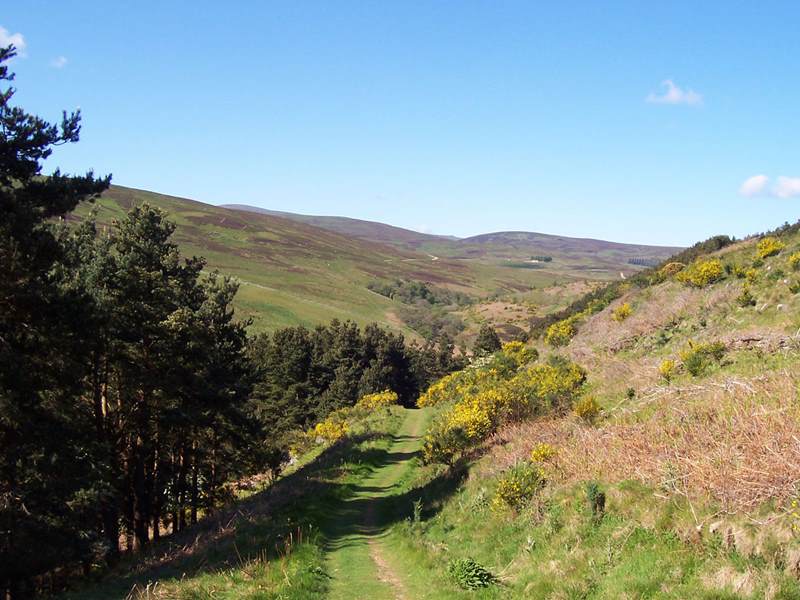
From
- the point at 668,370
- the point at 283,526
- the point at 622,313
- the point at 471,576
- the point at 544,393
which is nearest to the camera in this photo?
the point at 471,576

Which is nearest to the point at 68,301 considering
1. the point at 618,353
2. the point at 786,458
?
the point at 786,458

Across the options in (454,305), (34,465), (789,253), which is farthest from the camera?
(454,305)

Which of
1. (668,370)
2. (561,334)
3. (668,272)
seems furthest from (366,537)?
(668,272)

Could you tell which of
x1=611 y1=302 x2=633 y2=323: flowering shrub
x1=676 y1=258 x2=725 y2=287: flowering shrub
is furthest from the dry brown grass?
x1=611 y1=302 x2=633 y2=323: flowering shrub

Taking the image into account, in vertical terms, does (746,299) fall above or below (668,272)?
below

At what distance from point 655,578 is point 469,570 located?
11.1ft

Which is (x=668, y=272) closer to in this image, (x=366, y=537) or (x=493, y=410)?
(x=493, y=410)

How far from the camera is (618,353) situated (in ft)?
79.8

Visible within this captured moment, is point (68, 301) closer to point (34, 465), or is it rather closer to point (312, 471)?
point (34, 465)

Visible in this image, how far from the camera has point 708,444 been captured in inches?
322

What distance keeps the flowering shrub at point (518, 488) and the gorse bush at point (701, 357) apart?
6633 millimetres

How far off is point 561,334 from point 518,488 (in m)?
26.5

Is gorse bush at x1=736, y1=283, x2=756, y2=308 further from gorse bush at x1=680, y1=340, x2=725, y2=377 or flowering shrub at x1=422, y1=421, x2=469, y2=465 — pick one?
flowering shrub at x1=422, y1=421, x2=469, y2=465

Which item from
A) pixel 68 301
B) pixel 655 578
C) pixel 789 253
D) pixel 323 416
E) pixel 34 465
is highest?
pixel 789 253
